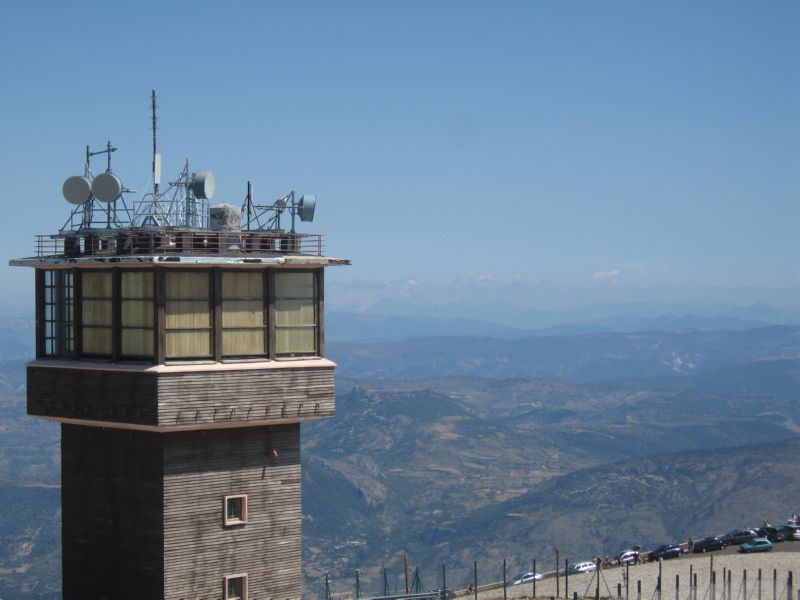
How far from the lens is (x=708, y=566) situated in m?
71.3

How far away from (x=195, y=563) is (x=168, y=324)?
275 inches

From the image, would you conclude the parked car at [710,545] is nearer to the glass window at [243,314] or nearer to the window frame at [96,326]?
the glass window at [243,314]

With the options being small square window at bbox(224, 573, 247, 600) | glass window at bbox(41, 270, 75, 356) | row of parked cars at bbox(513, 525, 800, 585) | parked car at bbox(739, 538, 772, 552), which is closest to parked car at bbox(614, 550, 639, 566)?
row of parked cars at bbox(513, 525, 800, 585)

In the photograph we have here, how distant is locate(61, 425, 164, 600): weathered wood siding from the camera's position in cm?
3491

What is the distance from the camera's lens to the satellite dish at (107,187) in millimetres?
38188

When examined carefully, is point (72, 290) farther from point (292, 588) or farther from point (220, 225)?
point (292, 588)

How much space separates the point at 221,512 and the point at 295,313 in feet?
21.2

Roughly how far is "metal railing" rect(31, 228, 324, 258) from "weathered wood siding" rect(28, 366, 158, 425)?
3.80 metres

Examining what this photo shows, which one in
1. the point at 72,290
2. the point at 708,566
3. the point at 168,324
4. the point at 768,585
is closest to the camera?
the point at 168,324

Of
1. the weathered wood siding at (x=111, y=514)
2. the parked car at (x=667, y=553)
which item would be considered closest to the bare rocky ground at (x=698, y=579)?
the parked car at (x=667, y=553)

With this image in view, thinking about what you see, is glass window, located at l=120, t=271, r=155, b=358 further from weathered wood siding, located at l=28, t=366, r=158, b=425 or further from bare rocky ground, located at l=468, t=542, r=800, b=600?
bare rocky ground, located at l=468, t=542, r=800, b=600

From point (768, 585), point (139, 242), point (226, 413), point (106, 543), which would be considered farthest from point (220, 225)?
point (768, 585)

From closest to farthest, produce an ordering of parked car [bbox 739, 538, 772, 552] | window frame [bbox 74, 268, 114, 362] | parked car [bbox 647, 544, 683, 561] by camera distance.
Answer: window frame [bbox 74, 268, 114, 362] → parked car [bbox 739, 538, 772, 552] → parked car [bbox 647, 544, 683, 561]

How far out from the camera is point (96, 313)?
3641 centimetres
